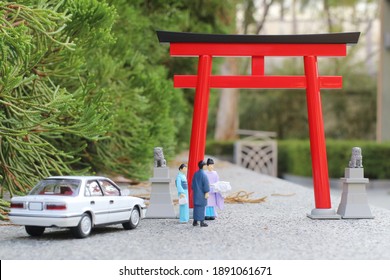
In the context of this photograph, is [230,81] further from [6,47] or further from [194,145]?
[6,47]

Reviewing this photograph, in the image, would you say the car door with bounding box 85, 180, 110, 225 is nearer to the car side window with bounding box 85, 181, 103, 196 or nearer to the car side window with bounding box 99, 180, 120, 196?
the car side window with bounding box 85, 181, 103, 196

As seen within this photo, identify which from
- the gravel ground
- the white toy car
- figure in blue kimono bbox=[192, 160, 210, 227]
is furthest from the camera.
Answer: figure in blue kimono bbox=[192, 160, 210, 227]

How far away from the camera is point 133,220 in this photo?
937 cm

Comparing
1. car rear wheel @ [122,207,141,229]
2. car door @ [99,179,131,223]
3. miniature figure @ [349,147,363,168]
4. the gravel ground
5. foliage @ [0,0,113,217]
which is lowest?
the gravel ground

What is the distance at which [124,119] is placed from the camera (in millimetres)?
15125

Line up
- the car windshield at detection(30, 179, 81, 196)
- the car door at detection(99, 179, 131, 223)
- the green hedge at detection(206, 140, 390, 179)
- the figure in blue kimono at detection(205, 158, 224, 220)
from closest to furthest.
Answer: the car windshield at detection(30, 179, 81, 196) < the car door at detection(99, 179, 131, 223) < the figure in blue kimono at detection(205, 158, 224, 220) < the green hedge at detection(206, 140, 390, 179)

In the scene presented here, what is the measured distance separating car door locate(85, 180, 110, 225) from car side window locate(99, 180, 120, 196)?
6.3 inches

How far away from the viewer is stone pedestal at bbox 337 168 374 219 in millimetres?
10320

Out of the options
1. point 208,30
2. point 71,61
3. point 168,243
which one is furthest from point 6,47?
point 208,30

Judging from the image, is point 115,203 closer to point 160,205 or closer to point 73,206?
point 73,206

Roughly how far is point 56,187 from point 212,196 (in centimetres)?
237

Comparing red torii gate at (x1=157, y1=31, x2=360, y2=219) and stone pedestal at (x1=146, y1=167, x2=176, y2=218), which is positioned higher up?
red torii gate at (x1=157, y1=31, x2=360, y2=219)

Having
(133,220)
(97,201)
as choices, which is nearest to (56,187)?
(97,201)

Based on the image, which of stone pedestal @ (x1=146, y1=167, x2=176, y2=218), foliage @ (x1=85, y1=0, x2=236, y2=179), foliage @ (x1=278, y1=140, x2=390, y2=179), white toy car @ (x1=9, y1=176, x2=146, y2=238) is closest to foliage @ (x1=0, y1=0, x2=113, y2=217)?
stone pedestal @ (x1=146, y1=167, x2=176, y2=218)
